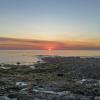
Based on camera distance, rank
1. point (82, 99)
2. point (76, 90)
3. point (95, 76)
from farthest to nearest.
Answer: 1. point (95, 76)
2. point (76, 90)
3. point (82, 99)

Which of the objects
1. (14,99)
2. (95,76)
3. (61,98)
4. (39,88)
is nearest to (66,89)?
(39,88)

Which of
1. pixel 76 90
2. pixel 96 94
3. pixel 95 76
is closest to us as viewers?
pixel 96 94

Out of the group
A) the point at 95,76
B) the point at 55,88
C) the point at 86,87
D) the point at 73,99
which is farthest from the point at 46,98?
the point at 95,76

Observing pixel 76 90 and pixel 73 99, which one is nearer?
pixel 73 99

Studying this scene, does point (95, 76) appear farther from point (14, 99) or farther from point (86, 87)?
point (14, 99)

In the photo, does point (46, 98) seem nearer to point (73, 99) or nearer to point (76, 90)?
point (73, 99)

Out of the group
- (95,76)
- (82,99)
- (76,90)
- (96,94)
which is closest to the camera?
(82,99)

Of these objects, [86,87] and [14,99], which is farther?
[86,87]

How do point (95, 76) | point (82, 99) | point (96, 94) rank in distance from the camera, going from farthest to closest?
point (95, 76) < point (96, 94) < point (82, 99)

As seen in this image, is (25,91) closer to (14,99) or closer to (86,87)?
(14,99)
